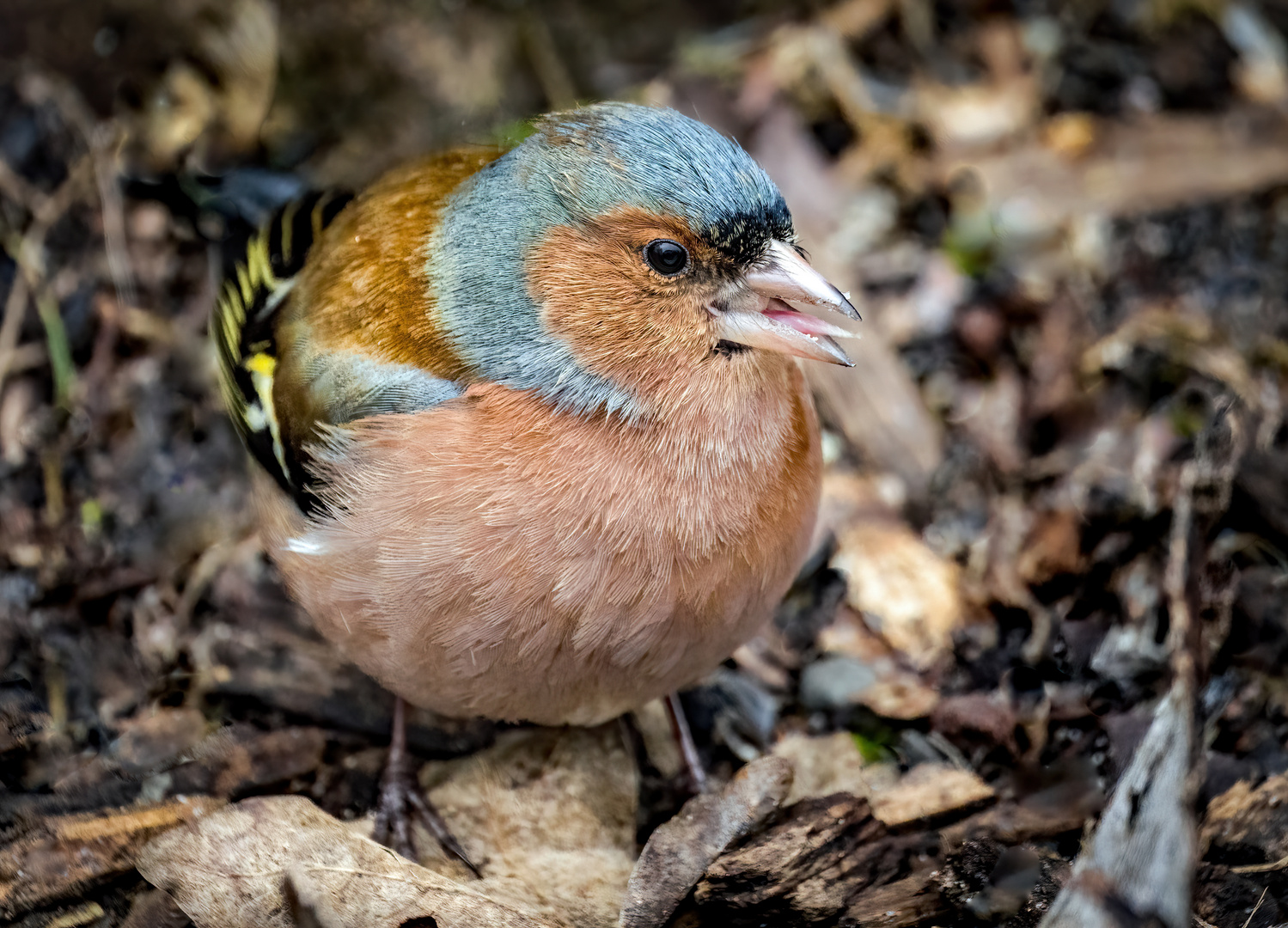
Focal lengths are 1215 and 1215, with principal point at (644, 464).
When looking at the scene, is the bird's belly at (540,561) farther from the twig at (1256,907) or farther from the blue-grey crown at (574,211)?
the twig at (1256,907)

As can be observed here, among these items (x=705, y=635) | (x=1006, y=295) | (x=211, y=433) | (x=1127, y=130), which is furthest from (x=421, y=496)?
(x=1127, y=130)

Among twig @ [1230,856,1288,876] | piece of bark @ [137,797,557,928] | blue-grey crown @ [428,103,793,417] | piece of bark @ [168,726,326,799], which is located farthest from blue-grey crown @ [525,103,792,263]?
twig @ [1230,856,1288,876]

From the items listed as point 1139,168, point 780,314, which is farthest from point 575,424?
point 1139,168

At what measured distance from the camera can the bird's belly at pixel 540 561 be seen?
276 centimetres

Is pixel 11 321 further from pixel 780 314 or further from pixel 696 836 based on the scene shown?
A: pixel 696 836

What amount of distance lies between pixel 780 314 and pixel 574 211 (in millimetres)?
545

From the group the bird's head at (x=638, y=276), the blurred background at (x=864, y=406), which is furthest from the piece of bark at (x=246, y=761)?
the bird's head at (x=638, y=276)

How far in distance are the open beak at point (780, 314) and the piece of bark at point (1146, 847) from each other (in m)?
1.13

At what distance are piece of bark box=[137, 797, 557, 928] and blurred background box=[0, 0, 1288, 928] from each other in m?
0.18

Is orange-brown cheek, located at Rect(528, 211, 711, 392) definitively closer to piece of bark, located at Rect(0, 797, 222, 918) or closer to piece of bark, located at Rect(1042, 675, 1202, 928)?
piece of bark, located at Rect(1042, 675, 1202, 928)

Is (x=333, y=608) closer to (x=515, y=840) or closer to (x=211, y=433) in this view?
(x=515, y=840)

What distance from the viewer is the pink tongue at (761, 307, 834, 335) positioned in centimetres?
288

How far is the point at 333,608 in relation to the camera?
10.0ft

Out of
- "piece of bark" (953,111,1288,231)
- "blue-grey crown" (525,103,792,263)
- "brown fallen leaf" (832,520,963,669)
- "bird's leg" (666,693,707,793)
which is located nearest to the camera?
"blue-grey crown" (525,103,792,263)
